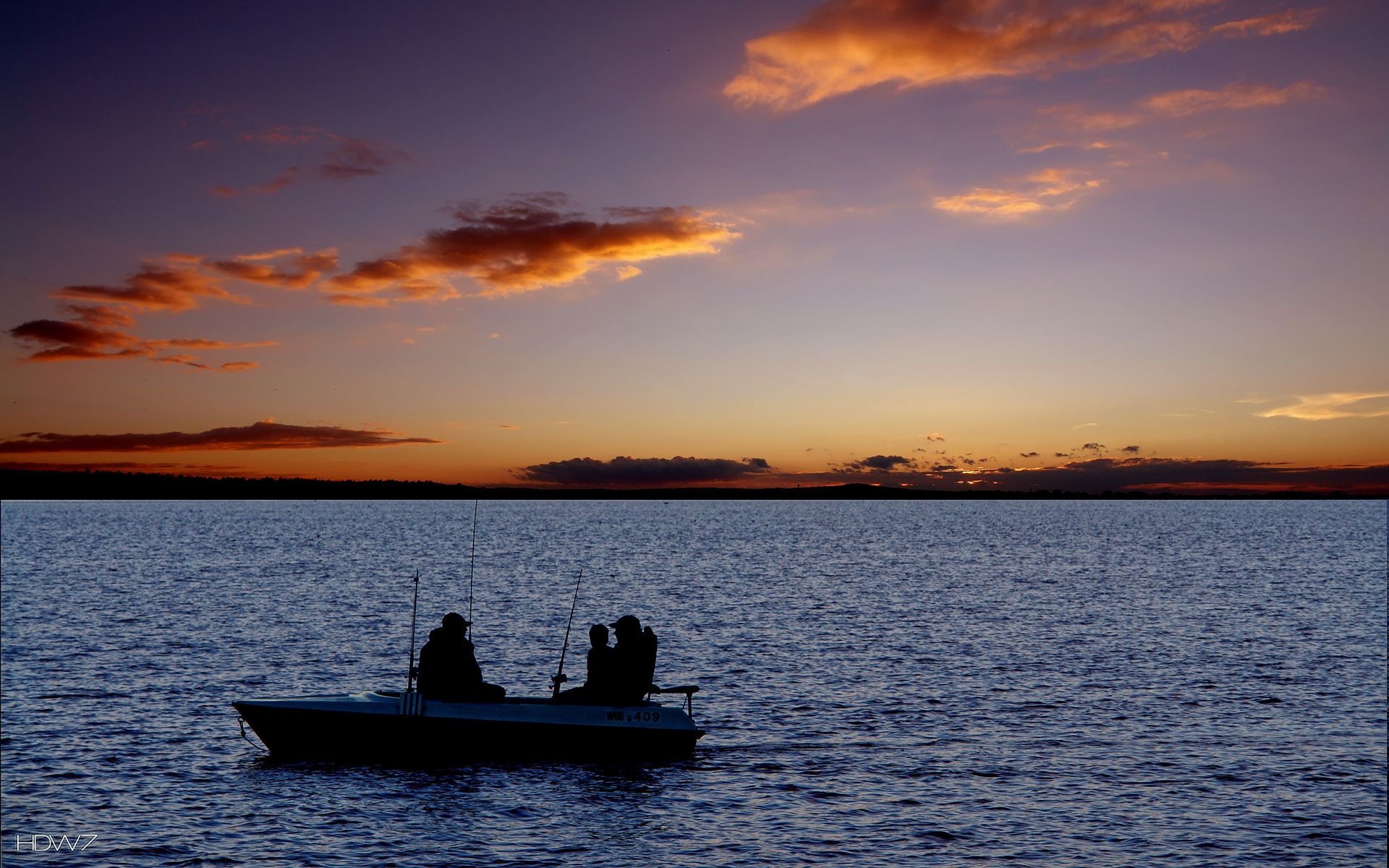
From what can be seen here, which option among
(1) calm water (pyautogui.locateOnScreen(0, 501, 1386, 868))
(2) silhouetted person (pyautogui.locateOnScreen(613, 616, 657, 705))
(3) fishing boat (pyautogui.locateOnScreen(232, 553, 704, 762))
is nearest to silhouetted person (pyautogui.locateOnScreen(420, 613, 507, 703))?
(3) fishing boat (pyautogui.locateOnScreen(232, 553, 704, 762))

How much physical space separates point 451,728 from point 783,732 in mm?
8391

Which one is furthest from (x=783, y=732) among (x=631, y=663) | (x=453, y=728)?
(x=453, y=728)

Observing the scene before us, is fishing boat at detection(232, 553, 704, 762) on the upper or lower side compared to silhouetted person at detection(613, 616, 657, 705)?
lower

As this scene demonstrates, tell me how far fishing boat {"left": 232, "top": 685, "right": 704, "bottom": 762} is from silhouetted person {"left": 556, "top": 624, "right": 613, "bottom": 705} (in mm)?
191

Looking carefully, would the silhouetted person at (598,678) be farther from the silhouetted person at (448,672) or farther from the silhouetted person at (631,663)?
the silhouetted person at (448,672)

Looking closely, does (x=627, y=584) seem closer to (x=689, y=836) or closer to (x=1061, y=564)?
(x=1061, y=564)

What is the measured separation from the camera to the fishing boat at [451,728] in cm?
2444

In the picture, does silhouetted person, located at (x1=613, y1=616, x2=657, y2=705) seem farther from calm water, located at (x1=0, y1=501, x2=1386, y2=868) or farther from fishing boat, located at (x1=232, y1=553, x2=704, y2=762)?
calm water, located at (x1=0, y1=501, x2=1386, y2=868)

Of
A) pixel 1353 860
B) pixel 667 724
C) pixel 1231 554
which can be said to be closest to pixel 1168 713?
pixel 1353 860

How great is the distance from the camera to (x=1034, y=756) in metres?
25.4

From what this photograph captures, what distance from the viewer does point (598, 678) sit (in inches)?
975

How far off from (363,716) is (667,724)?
6785mm

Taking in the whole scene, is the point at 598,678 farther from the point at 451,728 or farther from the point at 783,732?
the point at 783,732

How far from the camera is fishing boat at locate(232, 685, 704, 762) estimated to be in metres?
24.4
